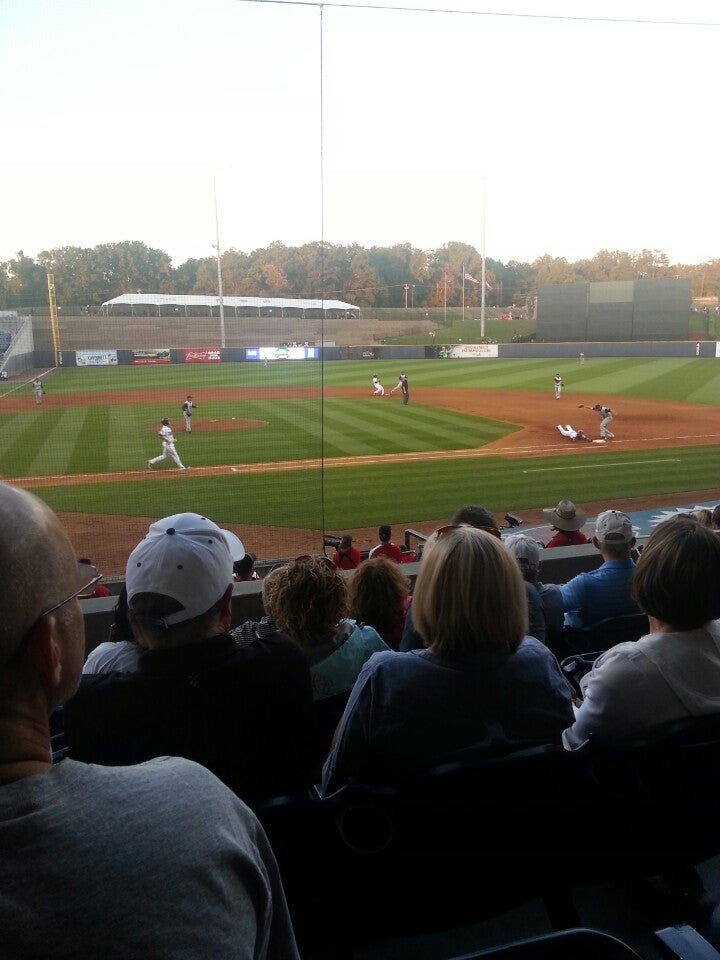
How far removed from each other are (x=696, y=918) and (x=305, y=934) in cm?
118

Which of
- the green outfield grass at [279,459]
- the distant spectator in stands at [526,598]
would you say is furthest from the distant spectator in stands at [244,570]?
the distant spectator in stands at [526,598]

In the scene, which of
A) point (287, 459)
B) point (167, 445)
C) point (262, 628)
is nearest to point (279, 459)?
point (287, 459)

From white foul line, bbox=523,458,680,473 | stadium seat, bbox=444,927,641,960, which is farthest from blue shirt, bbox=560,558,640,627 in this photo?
white foul line, bbox=523,458,680,473

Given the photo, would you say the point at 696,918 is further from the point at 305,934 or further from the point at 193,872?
the point at 193,872

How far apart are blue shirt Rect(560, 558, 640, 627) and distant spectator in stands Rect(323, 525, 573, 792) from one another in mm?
1688

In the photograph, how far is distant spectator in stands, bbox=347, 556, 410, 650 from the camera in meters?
3.28

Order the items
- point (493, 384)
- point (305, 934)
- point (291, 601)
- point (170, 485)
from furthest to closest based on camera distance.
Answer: point (493, 384)
point (170, 485)
point (291, 601)
point (305, 934)

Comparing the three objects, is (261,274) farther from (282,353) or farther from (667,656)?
(667,656)

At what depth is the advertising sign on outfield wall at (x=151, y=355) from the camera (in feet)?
31.3

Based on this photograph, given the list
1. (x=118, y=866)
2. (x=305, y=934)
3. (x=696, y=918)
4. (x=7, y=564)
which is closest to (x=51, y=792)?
(x=118, y=866)

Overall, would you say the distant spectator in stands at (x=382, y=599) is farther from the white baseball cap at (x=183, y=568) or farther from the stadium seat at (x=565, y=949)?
the stadium seat at (x=565, y=949)

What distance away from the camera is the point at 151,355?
10023mm

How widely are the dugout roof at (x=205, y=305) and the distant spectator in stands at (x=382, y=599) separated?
5.62 meters

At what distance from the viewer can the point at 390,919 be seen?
1831 millimetres
